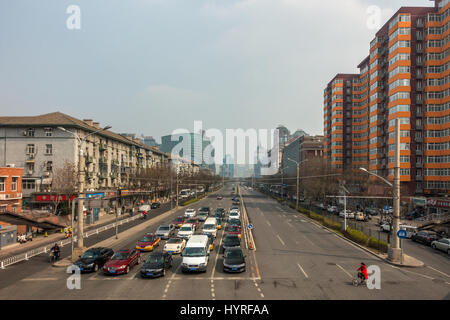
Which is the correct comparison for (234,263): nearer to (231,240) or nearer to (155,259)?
(155,259)

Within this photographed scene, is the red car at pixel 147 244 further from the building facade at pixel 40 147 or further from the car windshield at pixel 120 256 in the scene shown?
the building facade at pixel 40 147

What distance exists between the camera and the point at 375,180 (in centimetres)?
6431

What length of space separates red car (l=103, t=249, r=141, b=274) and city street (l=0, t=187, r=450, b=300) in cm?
49

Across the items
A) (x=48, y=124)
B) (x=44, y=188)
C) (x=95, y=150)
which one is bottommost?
(x=44, y=188)

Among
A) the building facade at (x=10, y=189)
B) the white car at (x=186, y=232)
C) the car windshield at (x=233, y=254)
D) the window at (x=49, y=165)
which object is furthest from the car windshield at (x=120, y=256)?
the window at (x=49, y=165)

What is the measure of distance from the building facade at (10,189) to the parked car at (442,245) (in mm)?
47513

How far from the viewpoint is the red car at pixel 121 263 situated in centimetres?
2208

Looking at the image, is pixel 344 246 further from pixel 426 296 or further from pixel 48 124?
pixel 48 124

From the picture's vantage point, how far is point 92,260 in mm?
23453

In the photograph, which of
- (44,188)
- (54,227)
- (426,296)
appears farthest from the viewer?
(44,188)
